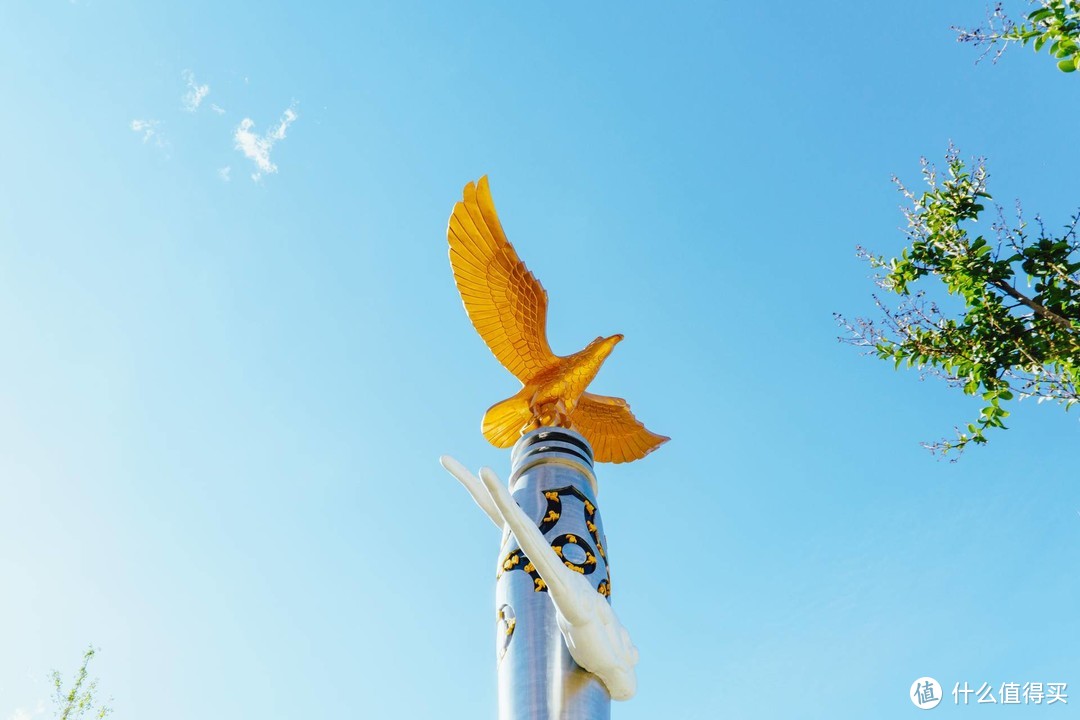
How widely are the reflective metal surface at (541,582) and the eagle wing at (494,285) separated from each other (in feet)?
3.96

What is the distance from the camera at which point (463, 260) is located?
32.6ft

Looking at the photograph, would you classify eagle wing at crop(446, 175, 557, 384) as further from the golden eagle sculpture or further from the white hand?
the white hand

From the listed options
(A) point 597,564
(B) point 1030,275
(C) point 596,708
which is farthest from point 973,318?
(C) point 596,708

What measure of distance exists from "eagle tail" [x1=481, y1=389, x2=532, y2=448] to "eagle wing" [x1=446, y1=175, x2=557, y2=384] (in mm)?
332

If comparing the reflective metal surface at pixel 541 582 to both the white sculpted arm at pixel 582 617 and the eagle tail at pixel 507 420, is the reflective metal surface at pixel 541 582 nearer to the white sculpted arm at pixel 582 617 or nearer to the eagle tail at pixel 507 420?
the white sculpted arm at pixel 582 617

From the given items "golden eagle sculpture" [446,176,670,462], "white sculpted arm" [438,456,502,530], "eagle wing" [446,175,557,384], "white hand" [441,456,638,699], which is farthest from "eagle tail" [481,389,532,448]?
"white sculpted arm" [438,456,502,530]

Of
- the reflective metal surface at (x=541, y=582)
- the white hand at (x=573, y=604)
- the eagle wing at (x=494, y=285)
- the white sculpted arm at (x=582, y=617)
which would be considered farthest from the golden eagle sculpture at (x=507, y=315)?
the white sculpted arm at (x=582, y=617)

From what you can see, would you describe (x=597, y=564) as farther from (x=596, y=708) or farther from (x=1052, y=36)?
(x=1052, y=36)

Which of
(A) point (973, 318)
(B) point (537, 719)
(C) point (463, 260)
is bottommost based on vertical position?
(B) point (537, 719)

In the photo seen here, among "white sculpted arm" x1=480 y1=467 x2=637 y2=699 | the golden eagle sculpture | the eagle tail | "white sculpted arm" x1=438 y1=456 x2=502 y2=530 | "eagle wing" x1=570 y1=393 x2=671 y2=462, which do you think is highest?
the golden eagle sculpture

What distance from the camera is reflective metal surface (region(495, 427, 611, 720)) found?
6.95 meters

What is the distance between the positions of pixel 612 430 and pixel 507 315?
157 centimetres

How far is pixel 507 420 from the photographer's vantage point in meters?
9.66

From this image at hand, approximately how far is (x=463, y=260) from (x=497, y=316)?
0.64 m
